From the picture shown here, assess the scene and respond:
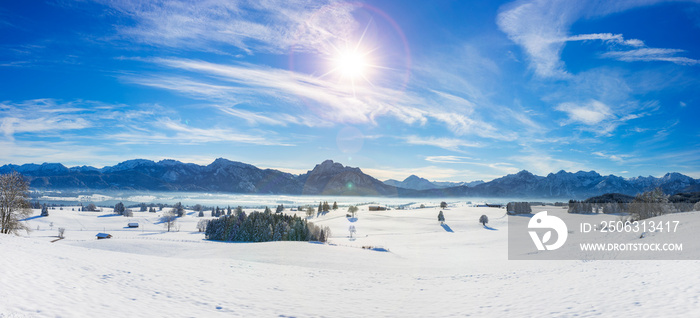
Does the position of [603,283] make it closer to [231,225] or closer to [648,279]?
[648,279]

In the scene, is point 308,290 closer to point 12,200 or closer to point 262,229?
point 12,200

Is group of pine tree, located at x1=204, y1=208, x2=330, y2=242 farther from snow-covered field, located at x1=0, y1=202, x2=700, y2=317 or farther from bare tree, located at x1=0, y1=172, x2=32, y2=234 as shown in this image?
snow-covered field, located at x1=0, y1=202, x2=700, y2=317

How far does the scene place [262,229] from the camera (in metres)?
72.9

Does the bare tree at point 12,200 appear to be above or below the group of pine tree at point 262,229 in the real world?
above

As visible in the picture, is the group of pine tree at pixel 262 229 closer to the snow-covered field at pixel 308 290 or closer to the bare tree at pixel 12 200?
the bare tree at pixel 12 200

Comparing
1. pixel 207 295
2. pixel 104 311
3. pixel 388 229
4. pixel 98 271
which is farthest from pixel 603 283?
pixel 388 229

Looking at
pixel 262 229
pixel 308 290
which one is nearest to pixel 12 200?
pixel 308 290

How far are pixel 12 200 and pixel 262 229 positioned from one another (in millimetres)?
43185

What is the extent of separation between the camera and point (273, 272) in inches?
966

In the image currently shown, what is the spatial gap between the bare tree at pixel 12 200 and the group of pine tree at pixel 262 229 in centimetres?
4076

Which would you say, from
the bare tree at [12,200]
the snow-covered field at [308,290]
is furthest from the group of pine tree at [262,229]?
the snow-covered field at [308,290]

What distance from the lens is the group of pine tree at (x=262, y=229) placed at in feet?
229

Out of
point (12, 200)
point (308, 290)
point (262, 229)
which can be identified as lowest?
point (262, 229)

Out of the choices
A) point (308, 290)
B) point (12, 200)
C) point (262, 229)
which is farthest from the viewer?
point (262, 229)
